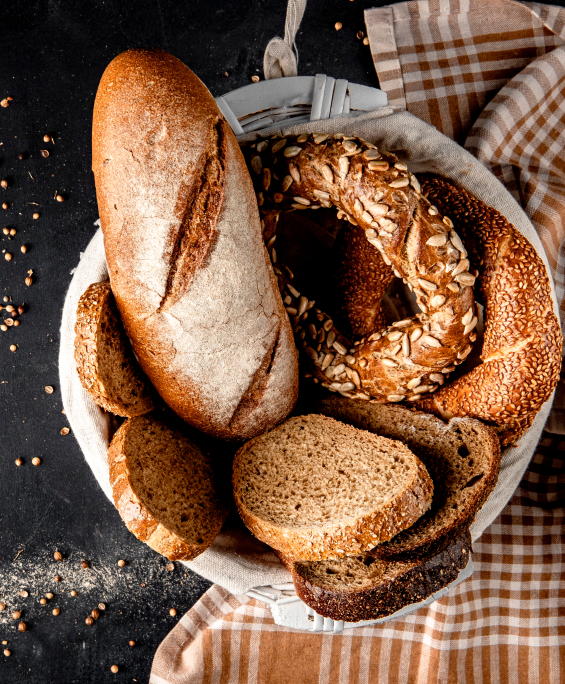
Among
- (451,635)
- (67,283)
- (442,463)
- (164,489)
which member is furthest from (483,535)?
(67,283)

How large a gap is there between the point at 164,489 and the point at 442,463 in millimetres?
700

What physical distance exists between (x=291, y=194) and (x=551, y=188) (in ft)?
2.92

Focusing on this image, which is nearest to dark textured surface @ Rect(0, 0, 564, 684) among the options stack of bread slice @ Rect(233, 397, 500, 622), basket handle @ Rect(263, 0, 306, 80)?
basket handle @ Rect(263, 0, 306, 80)

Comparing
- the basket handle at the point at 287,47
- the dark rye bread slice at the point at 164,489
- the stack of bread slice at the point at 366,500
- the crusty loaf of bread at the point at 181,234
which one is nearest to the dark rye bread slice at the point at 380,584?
the stack of bread slice at the point at 366,500

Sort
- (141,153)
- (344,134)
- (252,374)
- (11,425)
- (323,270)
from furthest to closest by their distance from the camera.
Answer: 1. (11,425)
2. (323,270)
3. (344,134)
4. (252,374)
5. (141,153)

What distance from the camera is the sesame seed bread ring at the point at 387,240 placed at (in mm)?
1253

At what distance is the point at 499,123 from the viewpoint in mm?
1657

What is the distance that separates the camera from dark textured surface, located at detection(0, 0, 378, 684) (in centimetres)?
171

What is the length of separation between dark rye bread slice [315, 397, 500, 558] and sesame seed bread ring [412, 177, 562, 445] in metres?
0.07

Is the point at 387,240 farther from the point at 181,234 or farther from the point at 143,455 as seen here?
the point at 143,455

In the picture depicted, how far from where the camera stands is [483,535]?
1.87 meters

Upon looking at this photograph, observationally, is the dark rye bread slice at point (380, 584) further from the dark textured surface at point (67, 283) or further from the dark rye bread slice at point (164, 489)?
the dark textured surface at point (67, 283)

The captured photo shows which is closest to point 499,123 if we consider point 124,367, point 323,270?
point 323,270

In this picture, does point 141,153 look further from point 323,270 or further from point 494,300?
point 494,300
